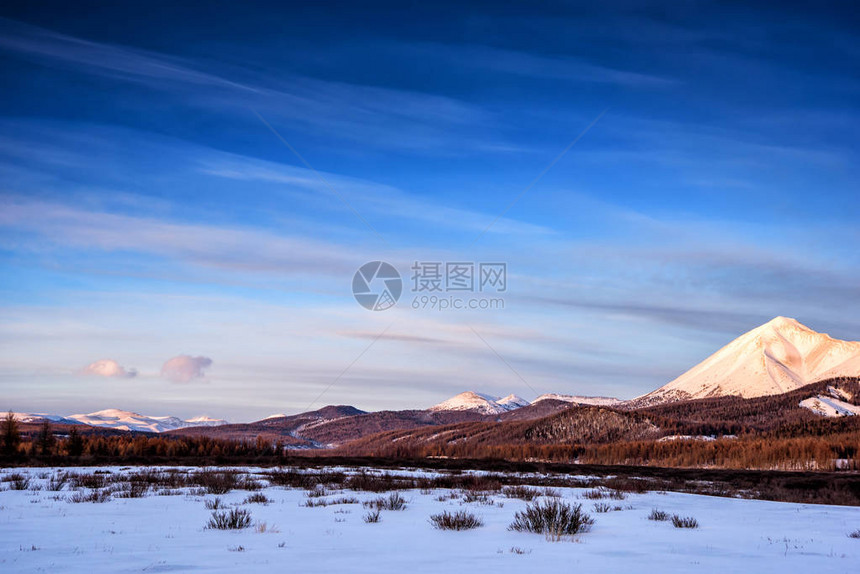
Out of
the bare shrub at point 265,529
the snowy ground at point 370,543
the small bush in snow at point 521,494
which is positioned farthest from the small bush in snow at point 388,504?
the bare shrub at point 265,529

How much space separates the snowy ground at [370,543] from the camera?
8.65m

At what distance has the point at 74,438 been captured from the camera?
8631 centimetres

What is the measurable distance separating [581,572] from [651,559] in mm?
1810

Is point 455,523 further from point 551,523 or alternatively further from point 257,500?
point 257,500

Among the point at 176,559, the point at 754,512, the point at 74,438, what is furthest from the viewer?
the point at 74,438

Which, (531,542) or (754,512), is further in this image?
(754,512)

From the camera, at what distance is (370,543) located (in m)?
10.7

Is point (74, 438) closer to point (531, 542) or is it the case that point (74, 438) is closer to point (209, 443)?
point (209, 443)

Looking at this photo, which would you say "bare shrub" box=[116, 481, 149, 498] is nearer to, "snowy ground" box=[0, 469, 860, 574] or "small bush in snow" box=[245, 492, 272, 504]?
"snowy ground" box=[0, 469, 860, 574]

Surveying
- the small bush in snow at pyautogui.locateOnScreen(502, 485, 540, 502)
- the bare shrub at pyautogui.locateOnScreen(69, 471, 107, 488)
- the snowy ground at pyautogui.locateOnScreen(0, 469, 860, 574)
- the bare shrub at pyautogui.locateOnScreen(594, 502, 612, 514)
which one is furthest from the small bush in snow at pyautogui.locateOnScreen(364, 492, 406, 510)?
the bare shrub at pyautogui.locateOnScreen(69, 471, 107, 488)

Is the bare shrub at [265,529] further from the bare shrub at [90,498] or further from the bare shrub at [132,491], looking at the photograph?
the bare shrub at [132,491]

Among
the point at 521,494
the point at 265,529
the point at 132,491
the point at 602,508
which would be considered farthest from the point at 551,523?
the point at 132,491

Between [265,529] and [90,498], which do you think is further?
[90,498]

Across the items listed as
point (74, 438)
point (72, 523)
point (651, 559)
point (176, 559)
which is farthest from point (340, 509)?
point (74, 438)
